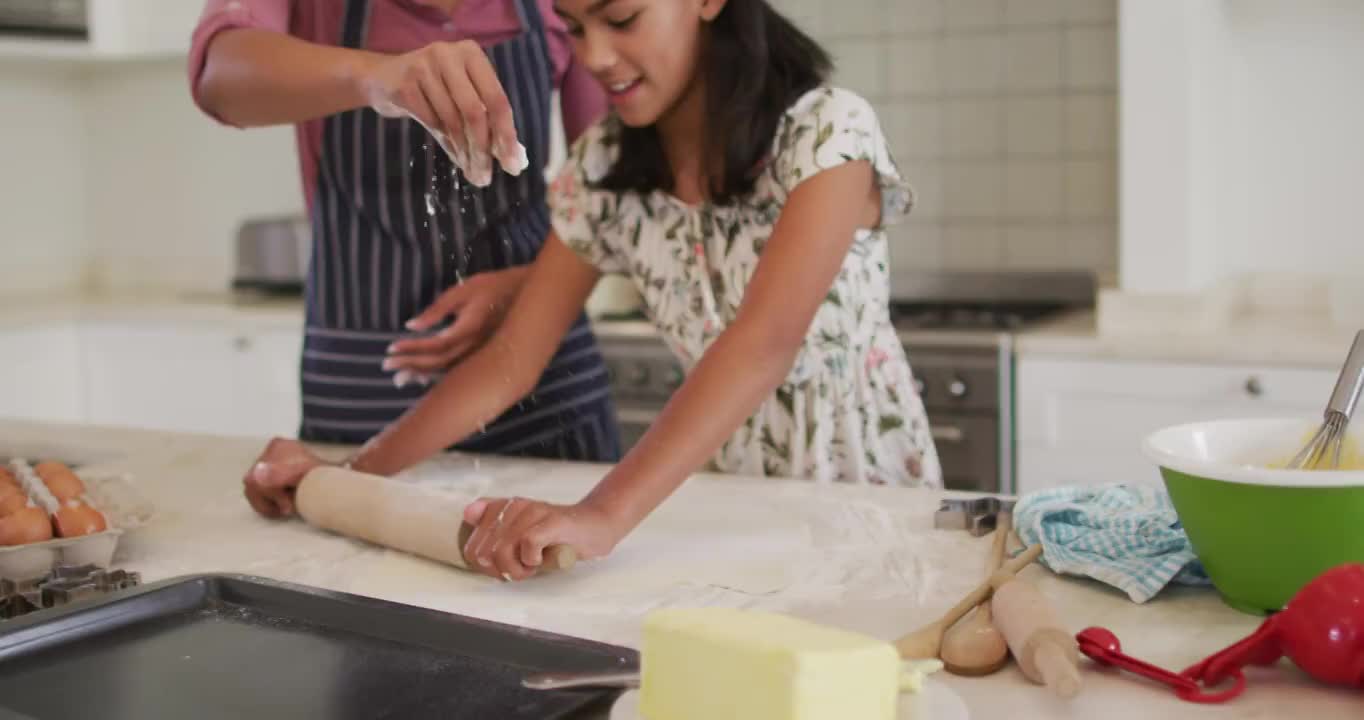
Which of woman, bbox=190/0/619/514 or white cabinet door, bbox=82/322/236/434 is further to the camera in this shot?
white cabinet door, bbox=82/322/236/434

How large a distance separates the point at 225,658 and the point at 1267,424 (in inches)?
30.6

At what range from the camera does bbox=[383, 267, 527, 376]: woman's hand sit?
170 cm

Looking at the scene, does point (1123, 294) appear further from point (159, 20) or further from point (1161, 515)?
point (159, 20)

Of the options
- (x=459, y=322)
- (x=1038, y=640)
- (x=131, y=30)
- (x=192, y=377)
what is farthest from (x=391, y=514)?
(x=131, y=30)

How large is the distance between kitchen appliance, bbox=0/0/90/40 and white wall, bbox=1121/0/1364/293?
2302 mm

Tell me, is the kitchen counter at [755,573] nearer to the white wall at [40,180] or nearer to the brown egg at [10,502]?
the brown egg at [10,502]

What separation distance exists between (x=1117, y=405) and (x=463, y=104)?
1645 millimetres

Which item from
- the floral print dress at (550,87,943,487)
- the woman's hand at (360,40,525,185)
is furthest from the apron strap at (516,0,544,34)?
the woman's hand at (360,40,525,185)

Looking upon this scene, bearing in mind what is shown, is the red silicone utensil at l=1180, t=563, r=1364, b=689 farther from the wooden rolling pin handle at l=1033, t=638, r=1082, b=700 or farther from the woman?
the woman

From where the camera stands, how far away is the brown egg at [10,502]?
3.91ft

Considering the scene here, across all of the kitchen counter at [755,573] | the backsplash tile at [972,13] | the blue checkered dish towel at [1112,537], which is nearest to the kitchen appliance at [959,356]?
the backsplash tile at [972,13]

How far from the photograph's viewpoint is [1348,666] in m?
0.84

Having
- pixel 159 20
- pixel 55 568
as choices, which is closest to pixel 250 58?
pixel 55 568

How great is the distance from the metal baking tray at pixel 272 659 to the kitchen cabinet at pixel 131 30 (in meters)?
2.65
